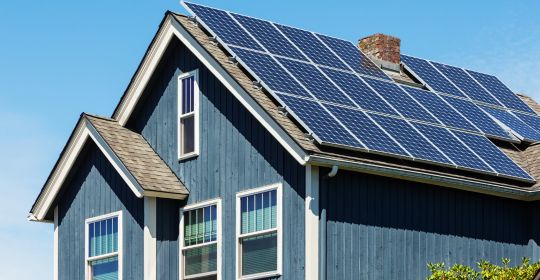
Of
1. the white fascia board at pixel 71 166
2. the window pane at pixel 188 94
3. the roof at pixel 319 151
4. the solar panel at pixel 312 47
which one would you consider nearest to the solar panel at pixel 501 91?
the roof at pixel 319 151

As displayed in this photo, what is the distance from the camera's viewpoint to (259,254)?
90.8 feet

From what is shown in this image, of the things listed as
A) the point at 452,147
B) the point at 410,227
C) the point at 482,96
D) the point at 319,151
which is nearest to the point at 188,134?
the point at 319,151

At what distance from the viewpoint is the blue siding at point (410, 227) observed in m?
27.1

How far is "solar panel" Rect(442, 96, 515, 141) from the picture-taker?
105 ft

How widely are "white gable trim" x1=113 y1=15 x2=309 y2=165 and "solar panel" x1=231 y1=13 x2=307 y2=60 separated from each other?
6.19ft

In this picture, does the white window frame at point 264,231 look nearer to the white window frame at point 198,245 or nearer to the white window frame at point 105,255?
the white window frame at point 198,245

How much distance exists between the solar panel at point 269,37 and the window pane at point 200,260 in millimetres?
5090

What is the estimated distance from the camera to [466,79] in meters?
35.8

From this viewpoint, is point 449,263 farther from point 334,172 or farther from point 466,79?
point 466,79

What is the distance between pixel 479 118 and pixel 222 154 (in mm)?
7417

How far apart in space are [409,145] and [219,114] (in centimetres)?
446

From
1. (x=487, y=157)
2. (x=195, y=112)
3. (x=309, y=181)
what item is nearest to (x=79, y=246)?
(x=195, y=112)

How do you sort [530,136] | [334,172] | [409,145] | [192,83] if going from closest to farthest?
[334,172], [409,145], [192,83], [530,136]

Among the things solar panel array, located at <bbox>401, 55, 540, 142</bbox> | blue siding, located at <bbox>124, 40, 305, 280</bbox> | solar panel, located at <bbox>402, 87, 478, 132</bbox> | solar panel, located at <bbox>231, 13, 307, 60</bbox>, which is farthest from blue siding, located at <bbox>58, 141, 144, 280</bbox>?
solar panel array, located at <bbox>401, 55, 540, 142</bbox>
